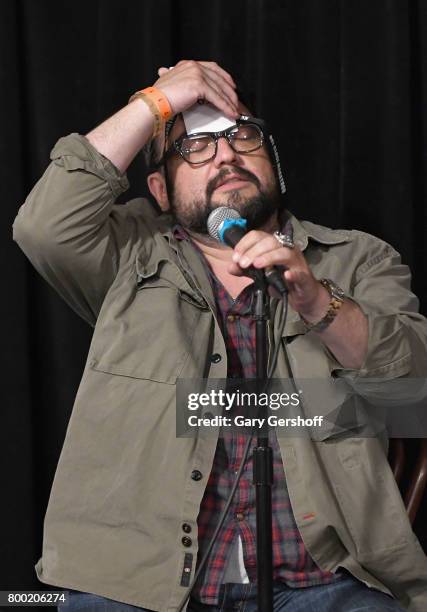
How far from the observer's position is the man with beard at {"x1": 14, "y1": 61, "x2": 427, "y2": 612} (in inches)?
60.1

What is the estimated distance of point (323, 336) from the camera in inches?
59.5

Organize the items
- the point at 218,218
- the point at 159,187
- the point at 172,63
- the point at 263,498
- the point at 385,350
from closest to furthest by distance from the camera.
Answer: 1. the point at 263,498
2. the point at 218,218
3. the point at 385,350
4. the point at 159,187
5. the point at 172,63

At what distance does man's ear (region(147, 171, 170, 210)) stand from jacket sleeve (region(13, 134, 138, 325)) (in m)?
0.27

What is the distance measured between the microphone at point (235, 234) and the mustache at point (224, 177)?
0.42 metres

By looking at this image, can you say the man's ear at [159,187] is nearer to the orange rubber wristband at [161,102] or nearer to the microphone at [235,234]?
the orange rubber wristband at [161,102]

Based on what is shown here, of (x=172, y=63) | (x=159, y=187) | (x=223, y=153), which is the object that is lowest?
(x=159, y=187)

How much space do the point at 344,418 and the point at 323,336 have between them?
0.22 metres

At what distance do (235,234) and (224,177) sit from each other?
0.59 meters

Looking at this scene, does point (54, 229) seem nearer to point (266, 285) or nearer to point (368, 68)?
point (266, 285)

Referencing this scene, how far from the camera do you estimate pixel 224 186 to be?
1.82m

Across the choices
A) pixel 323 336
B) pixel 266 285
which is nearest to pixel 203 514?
pixel 323 336

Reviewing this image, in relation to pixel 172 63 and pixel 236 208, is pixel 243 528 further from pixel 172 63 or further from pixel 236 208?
pixel 172 63

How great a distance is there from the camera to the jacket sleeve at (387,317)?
1.54m

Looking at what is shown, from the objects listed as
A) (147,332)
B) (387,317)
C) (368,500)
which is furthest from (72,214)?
(368,500)
